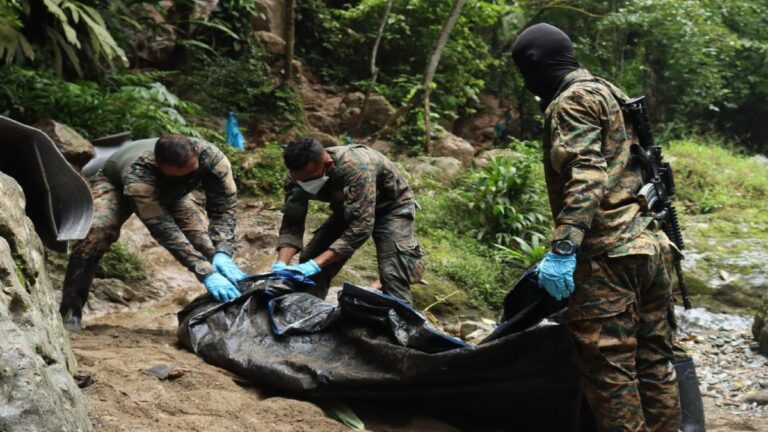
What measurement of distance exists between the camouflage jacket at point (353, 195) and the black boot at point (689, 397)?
1822 mm

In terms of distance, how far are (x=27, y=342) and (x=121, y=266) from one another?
391cm

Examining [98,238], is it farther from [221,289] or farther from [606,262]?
[606,262]

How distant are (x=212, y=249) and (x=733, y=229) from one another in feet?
19.4

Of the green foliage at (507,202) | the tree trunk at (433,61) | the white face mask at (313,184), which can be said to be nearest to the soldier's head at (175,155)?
the white face mask at (313,184)

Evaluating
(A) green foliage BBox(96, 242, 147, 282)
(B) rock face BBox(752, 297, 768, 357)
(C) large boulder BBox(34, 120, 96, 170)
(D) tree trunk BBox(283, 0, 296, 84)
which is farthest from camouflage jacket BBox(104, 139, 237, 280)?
(D) tree trunk BBox(283, 0, 296, 84)

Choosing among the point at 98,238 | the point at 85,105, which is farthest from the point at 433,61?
the point at 98,238

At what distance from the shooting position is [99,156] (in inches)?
199

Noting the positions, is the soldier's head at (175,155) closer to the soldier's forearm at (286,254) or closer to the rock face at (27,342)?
the soldier's forearm at (286,254)

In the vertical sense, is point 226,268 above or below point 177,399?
below

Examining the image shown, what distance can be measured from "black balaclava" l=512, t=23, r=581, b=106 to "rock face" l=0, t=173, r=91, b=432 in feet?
6.33

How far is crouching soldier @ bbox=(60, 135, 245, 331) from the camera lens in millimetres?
4020

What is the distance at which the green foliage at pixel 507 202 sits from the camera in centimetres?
751

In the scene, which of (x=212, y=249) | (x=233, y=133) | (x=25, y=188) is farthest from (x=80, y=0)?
(x=25, y=188)

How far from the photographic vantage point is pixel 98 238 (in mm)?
4262
